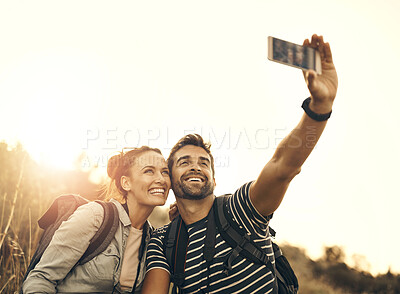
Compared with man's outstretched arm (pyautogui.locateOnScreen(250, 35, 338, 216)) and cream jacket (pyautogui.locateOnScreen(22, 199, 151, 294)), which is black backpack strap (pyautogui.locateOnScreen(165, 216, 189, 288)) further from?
man's outstretched arm (pyautogui.locateOnScreen(250, 35, 338, 216))

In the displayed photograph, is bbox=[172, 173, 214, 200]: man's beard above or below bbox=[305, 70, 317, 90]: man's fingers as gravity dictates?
below

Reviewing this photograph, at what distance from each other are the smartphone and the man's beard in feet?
6.98

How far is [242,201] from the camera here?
378cm

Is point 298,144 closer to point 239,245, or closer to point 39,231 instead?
point 239,245

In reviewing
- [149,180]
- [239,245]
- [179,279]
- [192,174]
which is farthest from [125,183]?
[239,245]

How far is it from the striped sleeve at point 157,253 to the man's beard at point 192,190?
1.47 ft

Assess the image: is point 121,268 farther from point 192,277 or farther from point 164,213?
point 164,213

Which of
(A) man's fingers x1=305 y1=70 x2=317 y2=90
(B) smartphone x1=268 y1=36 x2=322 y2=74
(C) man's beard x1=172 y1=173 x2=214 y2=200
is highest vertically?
(B) smartphone x1=268 y1=36 x2=322 y2=74

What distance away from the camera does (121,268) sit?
388cm

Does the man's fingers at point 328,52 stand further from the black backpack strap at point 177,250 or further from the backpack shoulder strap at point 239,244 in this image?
the black backpack strap at point 177,250

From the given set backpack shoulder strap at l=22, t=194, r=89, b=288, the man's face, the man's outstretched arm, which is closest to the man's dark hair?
the man's face

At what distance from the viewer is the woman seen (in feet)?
11.5

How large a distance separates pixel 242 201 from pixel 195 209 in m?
0.81

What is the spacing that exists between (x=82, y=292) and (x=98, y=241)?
0.48 m
